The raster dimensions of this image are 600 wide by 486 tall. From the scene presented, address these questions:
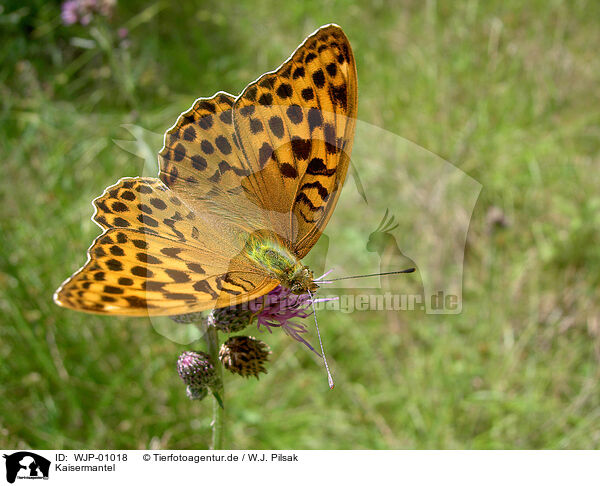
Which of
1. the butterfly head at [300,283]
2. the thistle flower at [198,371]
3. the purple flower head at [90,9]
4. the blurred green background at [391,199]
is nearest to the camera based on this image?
the thistle flower at [198,371]

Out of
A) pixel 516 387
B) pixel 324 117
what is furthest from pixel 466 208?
pixel 324 117

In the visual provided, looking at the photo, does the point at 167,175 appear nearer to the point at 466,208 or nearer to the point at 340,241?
the point at 340,241

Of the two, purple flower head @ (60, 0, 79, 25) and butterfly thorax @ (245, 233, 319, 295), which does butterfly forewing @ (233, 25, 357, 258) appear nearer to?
butterfly thorax @ (245, 233, 319, 295)

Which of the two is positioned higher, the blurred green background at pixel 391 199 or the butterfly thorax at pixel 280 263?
the blurred green background at pixel 391 199

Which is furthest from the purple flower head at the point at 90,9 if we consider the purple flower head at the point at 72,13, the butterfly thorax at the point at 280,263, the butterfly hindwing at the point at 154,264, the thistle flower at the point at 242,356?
the thistle flower at the point at 242,356

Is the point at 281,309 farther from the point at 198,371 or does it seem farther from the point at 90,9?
the point at 90,9
